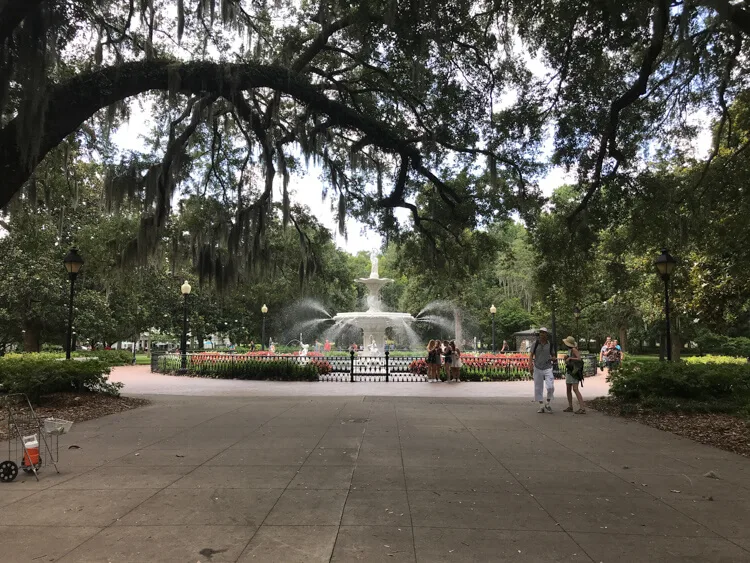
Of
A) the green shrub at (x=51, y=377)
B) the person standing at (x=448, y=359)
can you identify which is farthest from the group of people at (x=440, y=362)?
the green shrub at (x=51, y=377)

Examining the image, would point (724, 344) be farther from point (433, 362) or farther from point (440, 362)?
point (433, 362)

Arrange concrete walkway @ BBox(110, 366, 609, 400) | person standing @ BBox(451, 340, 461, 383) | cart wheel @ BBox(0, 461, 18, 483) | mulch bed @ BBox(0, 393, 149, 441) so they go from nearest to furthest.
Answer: cart wheel @ BBox(0, 461, 18, 483) < mulch bed @ BBox(0, 393, 149, 441) < concrete walkway @ BBox(110, 366, 609, 400) < person standing @ BBox(451, 340, 461, 383)

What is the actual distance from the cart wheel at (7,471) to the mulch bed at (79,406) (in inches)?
162

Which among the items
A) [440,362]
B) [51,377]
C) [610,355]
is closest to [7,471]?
[51,377]

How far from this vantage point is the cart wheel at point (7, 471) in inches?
204

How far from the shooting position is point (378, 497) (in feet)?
15.1

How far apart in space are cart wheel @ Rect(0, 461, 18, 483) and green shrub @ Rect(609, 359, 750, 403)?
10.9 m

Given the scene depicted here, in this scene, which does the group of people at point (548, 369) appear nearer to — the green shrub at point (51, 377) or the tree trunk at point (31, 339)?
the green shrub at point (51, 377)

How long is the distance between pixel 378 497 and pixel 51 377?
A: 9.34 meters

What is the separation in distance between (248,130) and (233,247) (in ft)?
11.2

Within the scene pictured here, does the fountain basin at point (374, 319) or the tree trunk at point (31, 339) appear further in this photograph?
the tree trunk at point (31, 339)

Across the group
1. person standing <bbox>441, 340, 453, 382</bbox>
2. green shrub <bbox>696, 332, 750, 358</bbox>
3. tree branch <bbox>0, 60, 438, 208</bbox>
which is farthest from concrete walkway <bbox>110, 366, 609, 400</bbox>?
green shrub <bbox>696, 332, 750, 358</bbox>

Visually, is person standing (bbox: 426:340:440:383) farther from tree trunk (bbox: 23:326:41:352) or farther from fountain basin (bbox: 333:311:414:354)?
tree trunk (bbox: 23:326:41:352)

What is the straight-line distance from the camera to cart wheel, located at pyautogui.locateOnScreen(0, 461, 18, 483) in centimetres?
519
